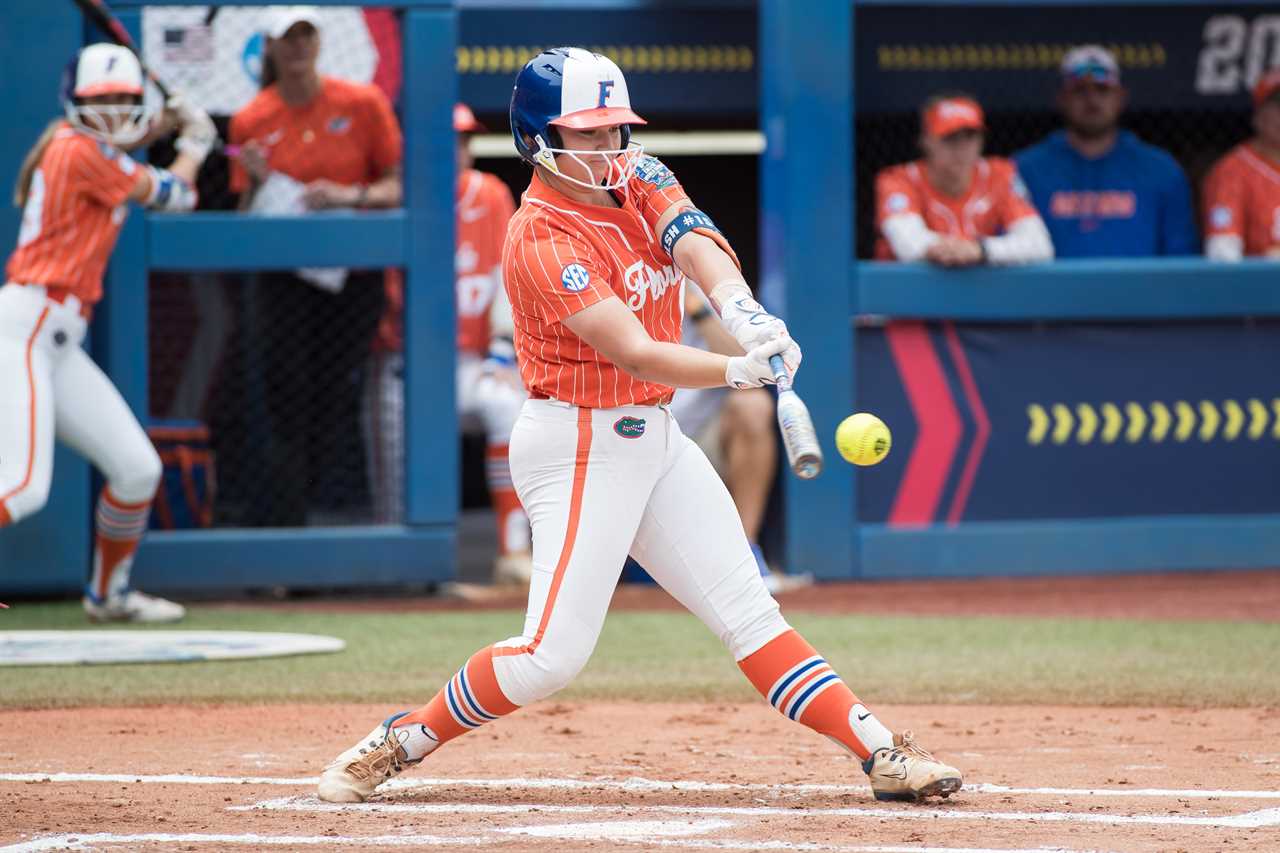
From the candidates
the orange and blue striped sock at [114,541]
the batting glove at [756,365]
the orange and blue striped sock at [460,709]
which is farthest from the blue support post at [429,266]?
the batting glove at [756,365]

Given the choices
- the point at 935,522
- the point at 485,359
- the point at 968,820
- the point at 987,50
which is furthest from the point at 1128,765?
the point at 987,50

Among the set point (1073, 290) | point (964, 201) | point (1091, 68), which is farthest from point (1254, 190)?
point (964, 201)

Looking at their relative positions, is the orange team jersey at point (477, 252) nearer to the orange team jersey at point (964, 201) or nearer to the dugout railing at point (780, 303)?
the dugout railing at point (780, 303)

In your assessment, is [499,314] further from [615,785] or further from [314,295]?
[615,785]

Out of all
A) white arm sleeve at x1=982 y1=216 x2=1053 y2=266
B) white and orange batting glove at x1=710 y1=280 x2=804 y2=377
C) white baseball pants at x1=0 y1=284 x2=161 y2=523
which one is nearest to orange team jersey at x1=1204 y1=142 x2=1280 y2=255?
white arm sleeve at x1=982 y1=216 x2=1053 y2=266

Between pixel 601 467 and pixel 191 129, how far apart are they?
390 cm

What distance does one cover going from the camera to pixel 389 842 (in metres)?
3.70

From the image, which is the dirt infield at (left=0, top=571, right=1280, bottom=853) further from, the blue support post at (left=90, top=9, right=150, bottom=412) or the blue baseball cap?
the blue baseball cap

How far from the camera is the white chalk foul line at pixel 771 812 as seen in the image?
3.88m

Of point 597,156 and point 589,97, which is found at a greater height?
point 589,97

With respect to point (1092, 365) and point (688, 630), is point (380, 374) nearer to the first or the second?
point (688, 630)

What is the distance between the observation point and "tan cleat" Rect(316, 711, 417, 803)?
4141mm

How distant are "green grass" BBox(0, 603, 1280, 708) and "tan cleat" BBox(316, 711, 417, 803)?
1.48 meters

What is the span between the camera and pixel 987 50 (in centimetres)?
1027
